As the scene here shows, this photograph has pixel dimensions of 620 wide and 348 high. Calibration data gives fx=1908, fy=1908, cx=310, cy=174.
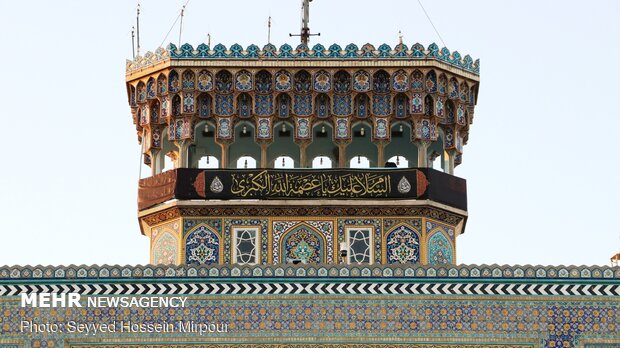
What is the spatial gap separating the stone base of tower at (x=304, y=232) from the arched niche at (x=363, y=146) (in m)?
1.43

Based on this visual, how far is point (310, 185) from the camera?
91.1ft

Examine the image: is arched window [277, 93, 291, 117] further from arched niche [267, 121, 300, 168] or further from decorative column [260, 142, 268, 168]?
decorative column [260, 142, 268, 168]

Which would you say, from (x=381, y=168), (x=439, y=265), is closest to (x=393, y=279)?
(x=439, y=265)

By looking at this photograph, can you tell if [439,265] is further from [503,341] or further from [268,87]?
[268,87]

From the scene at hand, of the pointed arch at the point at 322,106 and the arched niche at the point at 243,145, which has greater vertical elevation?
the pointed arch at the point at 322,106

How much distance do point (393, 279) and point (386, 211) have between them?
2.03 m

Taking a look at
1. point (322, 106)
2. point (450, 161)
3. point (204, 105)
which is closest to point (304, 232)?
point (322, 106)

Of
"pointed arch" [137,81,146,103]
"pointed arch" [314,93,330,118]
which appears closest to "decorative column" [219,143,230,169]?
"pointed arch" [314,93,330,118]

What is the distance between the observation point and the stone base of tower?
90.2 feet

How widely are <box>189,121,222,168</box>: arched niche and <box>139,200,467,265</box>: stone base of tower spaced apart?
1.15 m

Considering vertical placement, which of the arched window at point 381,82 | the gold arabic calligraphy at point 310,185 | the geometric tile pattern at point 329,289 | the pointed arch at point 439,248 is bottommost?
the geometric tile pattern at point 329,289

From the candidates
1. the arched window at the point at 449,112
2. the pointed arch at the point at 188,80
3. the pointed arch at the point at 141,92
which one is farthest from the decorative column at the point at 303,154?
the pointed arch at the point at 141,92

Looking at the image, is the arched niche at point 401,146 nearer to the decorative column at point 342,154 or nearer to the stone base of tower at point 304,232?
the decorative column at point 342,154

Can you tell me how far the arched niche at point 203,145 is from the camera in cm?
2844
